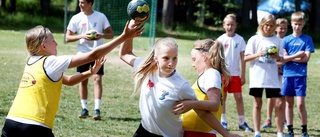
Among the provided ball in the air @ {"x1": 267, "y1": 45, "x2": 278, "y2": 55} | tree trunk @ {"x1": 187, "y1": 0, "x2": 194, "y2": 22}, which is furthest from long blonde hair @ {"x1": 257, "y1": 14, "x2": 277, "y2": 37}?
tree trunk @ {"x1": 187, "y1": 0, "x2": 194, "y2": 22}

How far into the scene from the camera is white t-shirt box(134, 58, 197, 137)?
531 cm

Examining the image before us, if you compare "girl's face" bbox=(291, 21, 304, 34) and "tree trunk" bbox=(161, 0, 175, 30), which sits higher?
"tree trunk" bbox=(161, 0, 175, 30)

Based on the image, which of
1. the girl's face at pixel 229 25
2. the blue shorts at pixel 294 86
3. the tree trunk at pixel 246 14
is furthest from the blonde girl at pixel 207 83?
the tree trunk at pixel 246 14

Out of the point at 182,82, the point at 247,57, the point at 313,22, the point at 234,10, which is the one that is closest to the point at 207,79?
the point at 182,82

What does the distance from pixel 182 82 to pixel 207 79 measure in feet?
0.92

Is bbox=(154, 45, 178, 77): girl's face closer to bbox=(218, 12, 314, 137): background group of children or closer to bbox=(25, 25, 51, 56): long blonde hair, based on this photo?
bbox=(25, 25, 51, 56): long blonde hair

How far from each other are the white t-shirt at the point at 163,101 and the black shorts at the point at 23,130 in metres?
0.83

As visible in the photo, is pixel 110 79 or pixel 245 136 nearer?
pixel 245 136

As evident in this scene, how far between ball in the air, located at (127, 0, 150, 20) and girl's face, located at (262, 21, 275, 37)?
339cm

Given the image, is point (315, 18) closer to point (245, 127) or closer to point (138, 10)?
point (245, 127)

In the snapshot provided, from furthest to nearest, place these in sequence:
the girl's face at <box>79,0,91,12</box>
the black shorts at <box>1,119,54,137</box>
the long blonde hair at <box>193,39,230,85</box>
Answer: the girl's face at <box>79,0,91,12</box>, the long blonde hair at <box>193,39,230,85</box>, the black shorts at <box>1,119,54,137</box>

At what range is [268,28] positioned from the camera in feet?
30.4

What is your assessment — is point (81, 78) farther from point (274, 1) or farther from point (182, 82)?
point (274, 1)

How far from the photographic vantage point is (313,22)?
37812 mm
